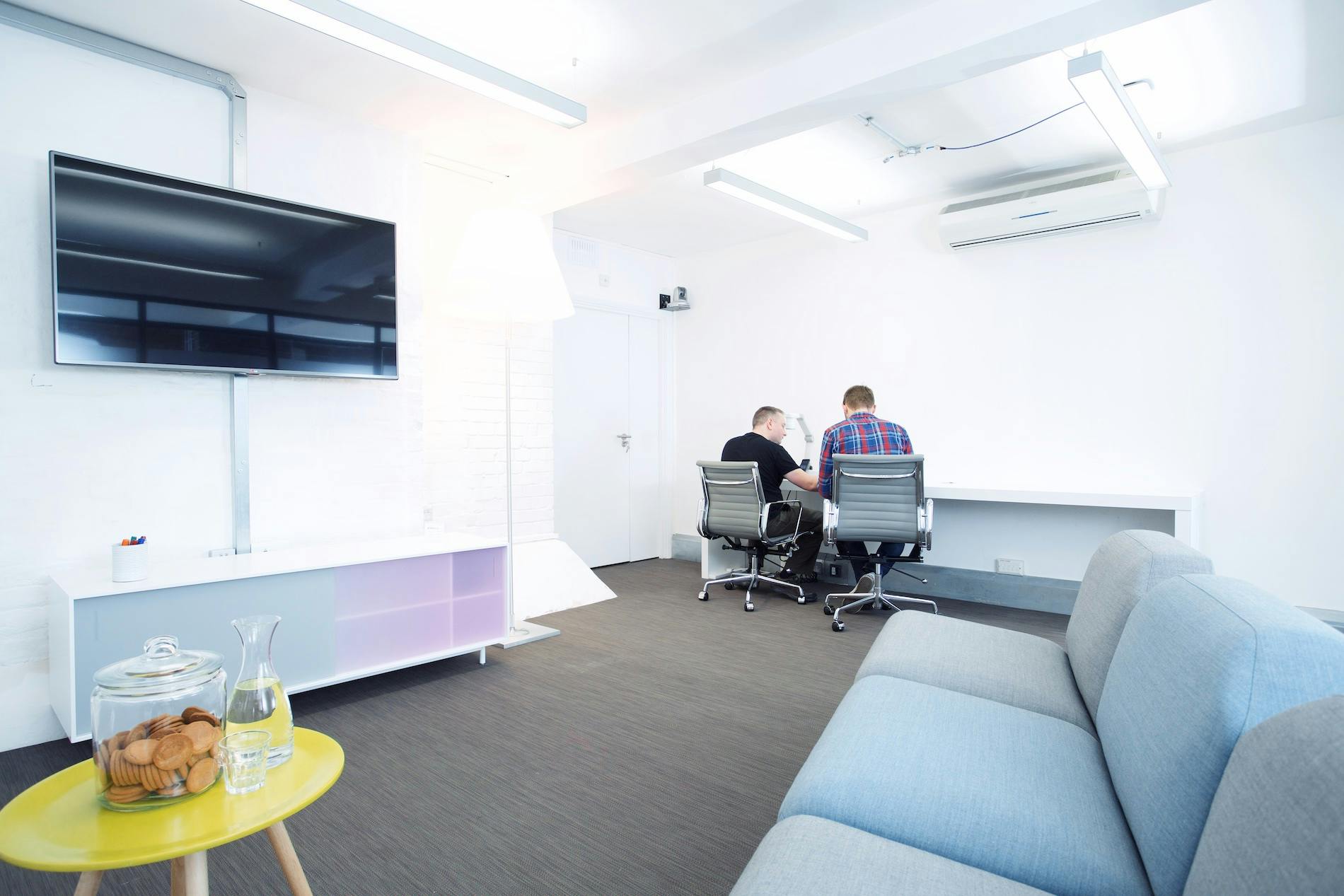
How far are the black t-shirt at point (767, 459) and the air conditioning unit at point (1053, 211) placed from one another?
1778 mm

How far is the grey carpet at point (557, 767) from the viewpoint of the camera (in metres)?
1.76

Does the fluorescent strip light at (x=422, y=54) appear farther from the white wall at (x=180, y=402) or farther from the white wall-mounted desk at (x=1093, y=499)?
the white wall-mounted desk at (x=1093, y=499)

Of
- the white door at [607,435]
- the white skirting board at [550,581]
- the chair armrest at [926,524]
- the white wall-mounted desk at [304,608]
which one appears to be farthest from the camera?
the white door at [607,435]

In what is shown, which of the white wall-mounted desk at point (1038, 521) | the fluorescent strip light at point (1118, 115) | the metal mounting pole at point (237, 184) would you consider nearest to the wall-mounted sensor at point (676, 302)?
the white wall-mounted desk at point (1038, 521)

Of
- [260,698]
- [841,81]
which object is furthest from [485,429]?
[260,698]

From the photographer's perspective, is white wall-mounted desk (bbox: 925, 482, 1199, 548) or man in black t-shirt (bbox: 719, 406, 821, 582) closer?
white wall-mounted desk (bbox: 925, 482, 1199, 548)

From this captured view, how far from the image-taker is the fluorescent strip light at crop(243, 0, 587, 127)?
7.89 feet

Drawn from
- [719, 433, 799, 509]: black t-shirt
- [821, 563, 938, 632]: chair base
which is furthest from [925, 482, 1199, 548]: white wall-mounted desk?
[719, 433, 799, 509]: black t-shirt

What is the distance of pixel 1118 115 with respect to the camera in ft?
9.75

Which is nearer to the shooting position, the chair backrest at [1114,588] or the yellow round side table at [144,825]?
the yellow round side table at [144,825]

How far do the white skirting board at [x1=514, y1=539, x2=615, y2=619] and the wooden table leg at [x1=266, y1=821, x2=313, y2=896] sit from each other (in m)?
2.73

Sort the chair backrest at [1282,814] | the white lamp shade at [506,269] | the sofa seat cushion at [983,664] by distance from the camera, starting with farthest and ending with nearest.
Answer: the white lamp shade at [506,269], the sofa seat cushion at [983,664], the chair backrest at [1282,814]

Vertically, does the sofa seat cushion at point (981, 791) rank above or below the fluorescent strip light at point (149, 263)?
below

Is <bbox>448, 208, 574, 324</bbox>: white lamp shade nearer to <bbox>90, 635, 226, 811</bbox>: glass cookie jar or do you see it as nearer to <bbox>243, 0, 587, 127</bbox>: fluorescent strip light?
<bbox>243, 0, 587, 127</bbox>: fluorescent strip light
